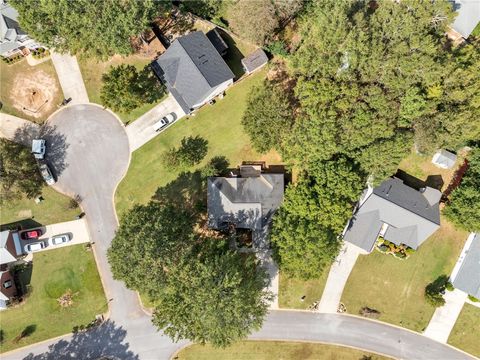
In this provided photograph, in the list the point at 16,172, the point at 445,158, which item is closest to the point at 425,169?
the point at 445,158

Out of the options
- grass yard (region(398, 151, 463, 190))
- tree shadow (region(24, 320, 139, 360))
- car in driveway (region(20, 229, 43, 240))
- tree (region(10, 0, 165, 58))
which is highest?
tree (region(10, 0, 165, 58))

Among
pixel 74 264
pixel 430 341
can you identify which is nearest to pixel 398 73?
pixel 430 341

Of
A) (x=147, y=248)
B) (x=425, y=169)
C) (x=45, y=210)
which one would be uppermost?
(x=45, y=210)

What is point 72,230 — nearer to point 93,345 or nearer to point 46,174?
point 46,174

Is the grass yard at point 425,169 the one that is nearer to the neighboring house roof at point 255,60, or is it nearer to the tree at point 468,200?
the tree at point 468,200

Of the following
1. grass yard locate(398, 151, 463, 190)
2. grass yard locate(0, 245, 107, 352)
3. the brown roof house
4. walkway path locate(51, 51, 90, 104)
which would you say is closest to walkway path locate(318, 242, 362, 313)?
grass yard locate(398, 151, 463, 190)

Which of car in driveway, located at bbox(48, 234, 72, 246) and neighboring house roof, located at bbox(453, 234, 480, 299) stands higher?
car in driveway, located at bbox(48, 234, 72, 246)

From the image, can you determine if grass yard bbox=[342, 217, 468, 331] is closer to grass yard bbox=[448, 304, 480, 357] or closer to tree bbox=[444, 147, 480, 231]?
tree bbox=[444, 147, 480, 231]
